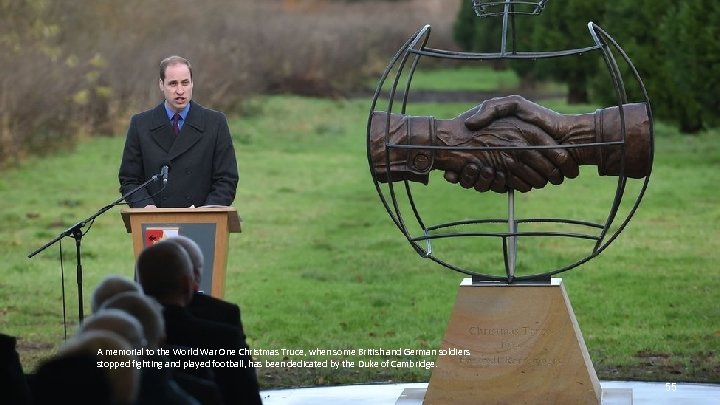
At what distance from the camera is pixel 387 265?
624 inches

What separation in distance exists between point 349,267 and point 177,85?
7100 millimetres

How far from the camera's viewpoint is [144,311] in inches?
224

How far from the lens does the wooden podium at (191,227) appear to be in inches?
325

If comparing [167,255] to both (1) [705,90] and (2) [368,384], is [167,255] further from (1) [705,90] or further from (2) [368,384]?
(1) [705,90]

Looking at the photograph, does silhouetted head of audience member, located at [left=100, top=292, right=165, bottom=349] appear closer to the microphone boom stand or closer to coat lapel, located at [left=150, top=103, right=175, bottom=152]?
the microphone boom stand

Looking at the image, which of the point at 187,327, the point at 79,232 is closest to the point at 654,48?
the point at 79,232

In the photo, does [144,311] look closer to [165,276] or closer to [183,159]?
[165,276]

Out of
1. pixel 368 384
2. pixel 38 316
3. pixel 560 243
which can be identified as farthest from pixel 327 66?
pixel 368 384

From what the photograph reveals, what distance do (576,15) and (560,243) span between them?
20.3m

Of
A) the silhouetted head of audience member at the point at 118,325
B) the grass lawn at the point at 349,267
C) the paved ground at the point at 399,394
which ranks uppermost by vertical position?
the silhouetted head of audience member at the point at 118,325

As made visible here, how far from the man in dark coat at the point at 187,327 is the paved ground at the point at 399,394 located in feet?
6.91

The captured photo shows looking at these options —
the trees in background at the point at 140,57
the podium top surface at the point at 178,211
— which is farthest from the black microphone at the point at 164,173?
the trees in background at the point at 140,57

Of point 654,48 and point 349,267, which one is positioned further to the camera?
point 654,48

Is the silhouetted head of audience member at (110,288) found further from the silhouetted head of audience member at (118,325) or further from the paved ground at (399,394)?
the paved ground at (399,394)
